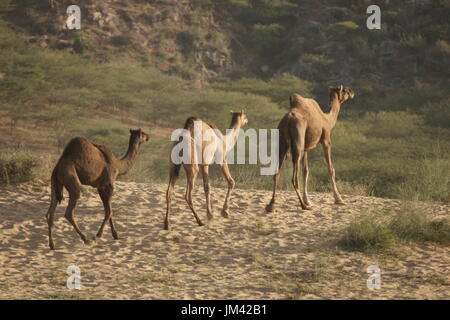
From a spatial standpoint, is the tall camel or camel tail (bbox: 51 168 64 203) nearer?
camel tail (bbox: 51 168 64 203)

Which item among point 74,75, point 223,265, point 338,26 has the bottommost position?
point 223,265

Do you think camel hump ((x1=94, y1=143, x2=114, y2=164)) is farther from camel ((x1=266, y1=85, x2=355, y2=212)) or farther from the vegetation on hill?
the vegetation on hill

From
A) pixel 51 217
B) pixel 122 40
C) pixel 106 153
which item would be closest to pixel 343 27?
pixel 122 40

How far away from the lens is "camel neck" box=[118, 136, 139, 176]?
7.97 metres

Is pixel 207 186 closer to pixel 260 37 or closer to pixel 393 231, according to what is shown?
pixel 393 231

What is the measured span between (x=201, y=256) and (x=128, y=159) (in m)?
1.54

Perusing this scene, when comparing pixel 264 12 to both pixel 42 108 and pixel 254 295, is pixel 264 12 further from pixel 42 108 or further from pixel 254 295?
pixel 254 295

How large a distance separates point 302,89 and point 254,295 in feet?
78.8

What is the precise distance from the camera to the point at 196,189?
10523 millimetres

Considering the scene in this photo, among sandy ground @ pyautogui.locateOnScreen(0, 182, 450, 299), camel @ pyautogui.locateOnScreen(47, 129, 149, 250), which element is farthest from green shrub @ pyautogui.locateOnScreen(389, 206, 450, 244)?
camel @ pyautogui.locateOnScreen(47, 129, 149, 250)

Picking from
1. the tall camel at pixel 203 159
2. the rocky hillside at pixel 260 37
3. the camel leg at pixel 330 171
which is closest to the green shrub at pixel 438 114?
the rocky hillside at pixel 260 37

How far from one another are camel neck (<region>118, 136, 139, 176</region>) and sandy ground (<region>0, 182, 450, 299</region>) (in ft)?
2.82

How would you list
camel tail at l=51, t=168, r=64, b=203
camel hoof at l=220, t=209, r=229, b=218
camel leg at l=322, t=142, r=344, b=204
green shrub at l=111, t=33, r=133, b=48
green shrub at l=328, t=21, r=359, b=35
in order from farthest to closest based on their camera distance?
green shrub at l=111, t=33, r=133, b=48 < green shrub at l=328, t=21, r=359, b=35 < camel leg at l=322, t=142, r=344, b=204 < camel hoof at l=220, t=209, r=229, b=218 < camel tail at l=51, t=168, r=64, b=203

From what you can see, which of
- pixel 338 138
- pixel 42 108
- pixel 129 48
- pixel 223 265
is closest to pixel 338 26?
pixel 129 48
